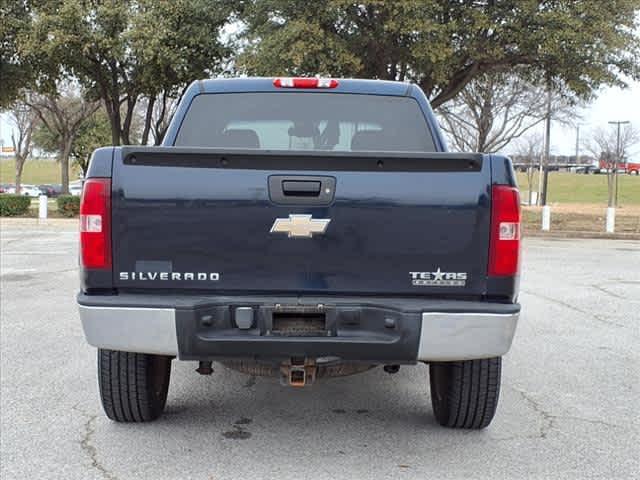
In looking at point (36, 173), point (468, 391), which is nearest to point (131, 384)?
point (468, 391)

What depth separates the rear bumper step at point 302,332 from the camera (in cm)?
331

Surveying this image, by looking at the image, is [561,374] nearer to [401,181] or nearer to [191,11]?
[401,181]

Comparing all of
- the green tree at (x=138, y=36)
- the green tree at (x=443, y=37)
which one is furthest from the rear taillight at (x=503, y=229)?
the green tree at (x=138, y=36)

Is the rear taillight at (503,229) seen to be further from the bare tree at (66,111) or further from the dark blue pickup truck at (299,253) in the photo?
the bare tree at (66,111)

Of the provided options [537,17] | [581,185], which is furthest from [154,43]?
[581,185]

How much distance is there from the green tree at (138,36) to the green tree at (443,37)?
2322 millimetres

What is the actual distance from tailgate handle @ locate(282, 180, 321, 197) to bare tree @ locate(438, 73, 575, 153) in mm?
23799

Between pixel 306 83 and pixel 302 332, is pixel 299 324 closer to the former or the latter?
pixel 302 332

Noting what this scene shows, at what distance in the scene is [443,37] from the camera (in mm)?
17453

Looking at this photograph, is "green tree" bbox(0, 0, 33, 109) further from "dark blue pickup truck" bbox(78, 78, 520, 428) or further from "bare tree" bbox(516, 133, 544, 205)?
"bare tree" bbox(516, 133, 544, 205)

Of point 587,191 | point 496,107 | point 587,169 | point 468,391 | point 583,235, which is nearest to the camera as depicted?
point 468,391

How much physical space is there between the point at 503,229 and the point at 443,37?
49.5 ft

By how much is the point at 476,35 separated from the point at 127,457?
672 inches

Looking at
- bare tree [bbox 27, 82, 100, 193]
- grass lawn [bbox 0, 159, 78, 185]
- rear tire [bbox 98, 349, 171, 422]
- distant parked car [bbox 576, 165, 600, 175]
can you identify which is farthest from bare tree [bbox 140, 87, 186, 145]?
distant parked car [bbox 576, 165, 600, 175]
